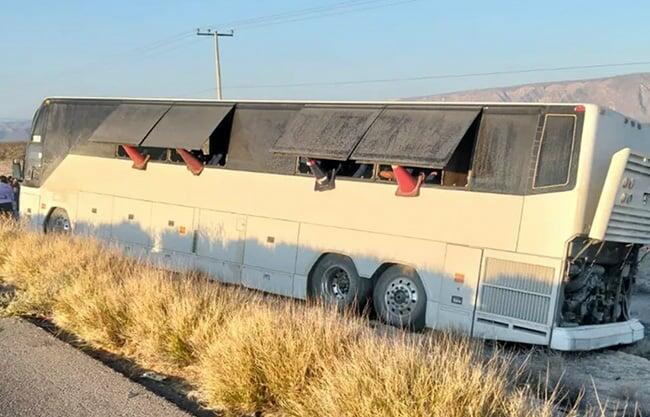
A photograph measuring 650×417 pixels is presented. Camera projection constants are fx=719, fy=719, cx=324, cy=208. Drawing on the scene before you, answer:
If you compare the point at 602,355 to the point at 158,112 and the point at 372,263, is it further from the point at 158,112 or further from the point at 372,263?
the point at 158,112

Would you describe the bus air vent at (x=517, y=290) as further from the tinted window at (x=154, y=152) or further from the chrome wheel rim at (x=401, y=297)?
the tinted window at (x=154, y=152)

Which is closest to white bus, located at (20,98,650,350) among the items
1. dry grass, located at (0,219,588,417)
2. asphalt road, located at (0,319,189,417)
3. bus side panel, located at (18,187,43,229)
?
dry grass, located at (0,219,588,417)

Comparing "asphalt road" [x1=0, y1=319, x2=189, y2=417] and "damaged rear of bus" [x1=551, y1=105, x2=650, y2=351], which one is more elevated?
"damaged rear of bus" [x1=551, y1=105, x2=650, y2=351]

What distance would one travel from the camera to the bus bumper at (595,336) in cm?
868

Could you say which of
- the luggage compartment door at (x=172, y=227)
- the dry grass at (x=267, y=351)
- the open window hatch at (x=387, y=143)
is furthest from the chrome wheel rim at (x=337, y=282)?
the luggage compartment door at (x=172, y=227)

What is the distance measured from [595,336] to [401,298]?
8.69ft

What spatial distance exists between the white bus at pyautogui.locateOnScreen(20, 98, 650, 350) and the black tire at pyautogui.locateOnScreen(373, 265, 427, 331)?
2 cm

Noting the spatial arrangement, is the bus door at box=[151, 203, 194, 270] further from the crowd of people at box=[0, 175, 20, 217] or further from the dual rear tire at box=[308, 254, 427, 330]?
the crowd of people at box=[0, 175, 20, 217]

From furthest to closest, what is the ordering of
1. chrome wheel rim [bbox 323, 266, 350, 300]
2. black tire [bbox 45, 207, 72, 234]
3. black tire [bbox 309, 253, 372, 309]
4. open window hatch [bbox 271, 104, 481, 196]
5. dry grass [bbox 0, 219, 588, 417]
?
1. black tire [bbox 45, 207, 72, 234]
2. chrome wheel rim [bbox 323, 266, 350, 300]
3. black tire [bbox 309, 253, 372, 309]
4. open window hatch [bbox 271, 104, 481, 196]
5. dry grass [bbox 0, 219, 588, 417]

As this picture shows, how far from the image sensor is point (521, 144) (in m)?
9.30

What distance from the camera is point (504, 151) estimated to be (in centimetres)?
945

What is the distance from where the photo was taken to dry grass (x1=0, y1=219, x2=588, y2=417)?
15.4 feet

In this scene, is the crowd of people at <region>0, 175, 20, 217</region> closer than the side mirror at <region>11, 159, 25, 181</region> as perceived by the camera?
No

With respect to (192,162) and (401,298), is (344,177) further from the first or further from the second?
(192,162)
